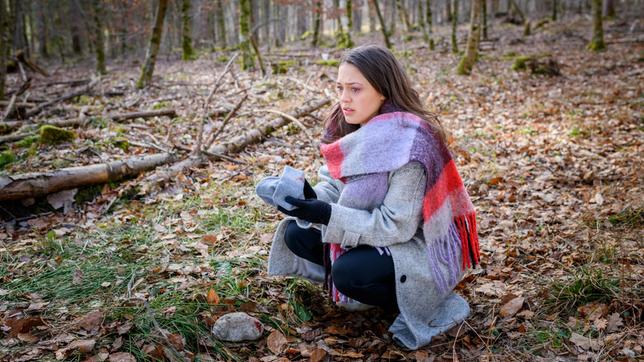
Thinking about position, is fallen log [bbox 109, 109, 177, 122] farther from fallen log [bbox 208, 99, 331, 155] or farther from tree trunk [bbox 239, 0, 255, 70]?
tree trunk [bbox 239, 0, 255, 70]

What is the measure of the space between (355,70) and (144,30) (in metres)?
24.1

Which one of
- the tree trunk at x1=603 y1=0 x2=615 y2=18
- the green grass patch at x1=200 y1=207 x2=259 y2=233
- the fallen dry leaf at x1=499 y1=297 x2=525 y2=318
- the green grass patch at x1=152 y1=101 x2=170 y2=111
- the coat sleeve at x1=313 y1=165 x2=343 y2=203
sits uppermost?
the tree trunk at x1=603 y1=0 x2=615 y2=18

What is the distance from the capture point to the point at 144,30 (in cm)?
Answer: 2358

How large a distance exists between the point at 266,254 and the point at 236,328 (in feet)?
3.30

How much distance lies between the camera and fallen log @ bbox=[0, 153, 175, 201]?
4406 millimetres

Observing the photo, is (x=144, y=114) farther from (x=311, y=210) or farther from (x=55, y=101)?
(x=311, y=210)

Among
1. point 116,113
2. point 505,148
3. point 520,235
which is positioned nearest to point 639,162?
point 505,148

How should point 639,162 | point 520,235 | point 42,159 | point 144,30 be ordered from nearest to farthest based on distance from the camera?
point 520,235 < point 639,162 < point 42,159 < point 144,30

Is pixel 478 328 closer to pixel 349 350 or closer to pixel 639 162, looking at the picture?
pixel 349 350

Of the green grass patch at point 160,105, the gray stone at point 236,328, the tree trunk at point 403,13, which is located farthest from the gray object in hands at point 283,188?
the tree trunk at point 403,13

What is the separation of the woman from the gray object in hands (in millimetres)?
39

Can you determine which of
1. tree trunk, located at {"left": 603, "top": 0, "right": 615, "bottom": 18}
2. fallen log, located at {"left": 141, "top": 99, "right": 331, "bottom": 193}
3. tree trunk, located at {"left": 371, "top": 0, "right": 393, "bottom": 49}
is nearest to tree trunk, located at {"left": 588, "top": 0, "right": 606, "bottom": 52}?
tree trunk, located at {"left": 371, "top": 0, "right": 393, "bottom": 49}

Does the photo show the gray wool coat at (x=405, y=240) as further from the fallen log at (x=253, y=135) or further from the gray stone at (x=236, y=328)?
the fallen log at (x=253, y=135)

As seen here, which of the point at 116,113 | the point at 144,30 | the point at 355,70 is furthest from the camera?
the point at 144,30
